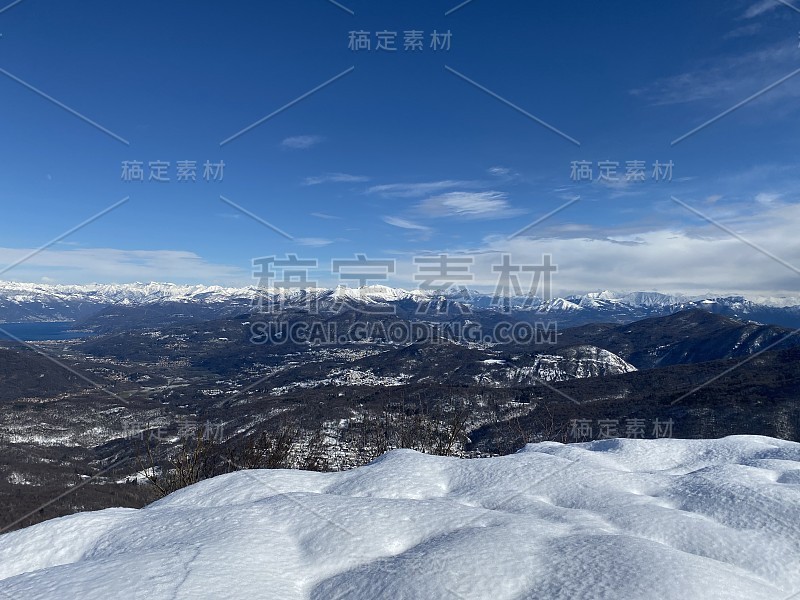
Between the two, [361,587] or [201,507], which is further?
[201,507]

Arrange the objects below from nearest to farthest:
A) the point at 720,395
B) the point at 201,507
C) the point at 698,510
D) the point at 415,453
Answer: the point at 698,510 → the point at 201,507 → the point at 415,453 → the point at 720,395

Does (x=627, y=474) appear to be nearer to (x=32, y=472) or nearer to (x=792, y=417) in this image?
(x=792, y=417)

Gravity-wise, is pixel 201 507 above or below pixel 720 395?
above

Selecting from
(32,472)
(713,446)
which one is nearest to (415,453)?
(713,446)

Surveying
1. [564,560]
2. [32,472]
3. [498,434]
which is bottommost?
[32,472]

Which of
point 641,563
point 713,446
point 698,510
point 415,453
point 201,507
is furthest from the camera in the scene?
point 713,446

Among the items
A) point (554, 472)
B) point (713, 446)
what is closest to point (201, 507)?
point (554, 472)
